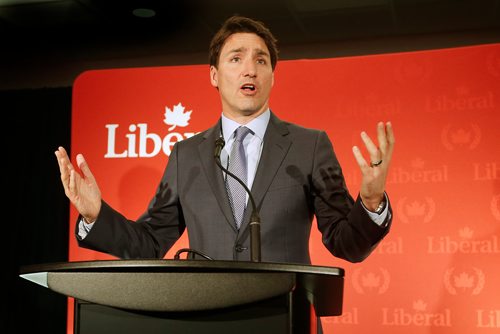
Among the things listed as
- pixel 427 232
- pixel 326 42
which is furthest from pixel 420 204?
pixel 326 42

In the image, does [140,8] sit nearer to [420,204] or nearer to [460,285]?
[420,204]

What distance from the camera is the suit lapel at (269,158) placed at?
1.69 metres

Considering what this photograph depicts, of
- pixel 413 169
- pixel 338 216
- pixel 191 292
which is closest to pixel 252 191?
pixel 338 216

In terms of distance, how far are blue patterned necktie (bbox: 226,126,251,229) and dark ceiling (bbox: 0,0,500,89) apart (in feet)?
8.61

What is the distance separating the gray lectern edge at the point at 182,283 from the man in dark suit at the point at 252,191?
1.47ft

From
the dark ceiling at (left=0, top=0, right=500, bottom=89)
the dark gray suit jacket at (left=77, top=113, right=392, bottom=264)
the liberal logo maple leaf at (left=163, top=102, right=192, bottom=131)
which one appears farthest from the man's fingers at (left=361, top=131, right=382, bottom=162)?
the dark ceiling at (left=0, top=0, right=500, bottom=89)

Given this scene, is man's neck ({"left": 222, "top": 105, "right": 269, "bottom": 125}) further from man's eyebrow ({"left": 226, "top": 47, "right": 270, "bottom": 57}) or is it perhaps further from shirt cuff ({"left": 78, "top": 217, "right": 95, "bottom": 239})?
shirt cuff ({"left": 78, "top": 217, "right": 95, "bottom": 239})

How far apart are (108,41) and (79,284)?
13.9ft

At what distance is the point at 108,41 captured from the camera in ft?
Result: 16.2

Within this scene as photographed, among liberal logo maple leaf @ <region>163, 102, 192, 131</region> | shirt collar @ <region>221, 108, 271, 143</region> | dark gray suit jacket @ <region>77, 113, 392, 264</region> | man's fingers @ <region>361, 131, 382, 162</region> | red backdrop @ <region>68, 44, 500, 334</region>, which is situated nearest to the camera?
man's fingers @ <region>361, 131, 382, 162</region>

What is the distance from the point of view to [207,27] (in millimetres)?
4695

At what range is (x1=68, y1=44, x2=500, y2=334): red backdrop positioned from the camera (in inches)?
114

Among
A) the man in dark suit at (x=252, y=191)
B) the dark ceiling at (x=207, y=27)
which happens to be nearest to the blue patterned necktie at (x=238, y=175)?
the man in dark suit at (x=252, y=191)

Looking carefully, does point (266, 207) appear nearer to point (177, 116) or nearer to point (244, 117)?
point (244, 117)
